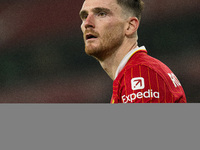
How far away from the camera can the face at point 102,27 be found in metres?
1.45

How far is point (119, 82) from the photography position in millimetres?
1222

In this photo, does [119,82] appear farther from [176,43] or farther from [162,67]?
[176,43]

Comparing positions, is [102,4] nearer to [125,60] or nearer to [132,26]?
[132,26]

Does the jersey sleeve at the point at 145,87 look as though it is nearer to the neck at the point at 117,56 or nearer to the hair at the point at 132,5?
the neck at the point at 117,56

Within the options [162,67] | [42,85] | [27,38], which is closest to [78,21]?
[27,38]

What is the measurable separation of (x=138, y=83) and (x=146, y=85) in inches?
1.2

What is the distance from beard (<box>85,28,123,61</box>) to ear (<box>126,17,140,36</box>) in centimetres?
5

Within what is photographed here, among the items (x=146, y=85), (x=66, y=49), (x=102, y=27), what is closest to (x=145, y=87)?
(x=146, y=85)

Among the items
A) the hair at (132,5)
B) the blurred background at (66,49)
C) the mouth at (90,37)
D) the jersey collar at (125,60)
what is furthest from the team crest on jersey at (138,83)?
the blurred background at (66,49)

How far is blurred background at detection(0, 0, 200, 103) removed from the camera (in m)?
3.24

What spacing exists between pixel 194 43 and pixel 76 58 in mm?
1366

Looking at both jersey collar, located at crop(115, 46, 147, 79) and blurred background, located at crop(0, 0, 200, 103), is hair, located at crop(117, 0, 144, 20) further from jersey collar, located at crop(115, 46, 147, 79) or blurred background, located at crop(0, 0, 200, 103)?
blurred background, located at crop(0, 0, 200, 103)

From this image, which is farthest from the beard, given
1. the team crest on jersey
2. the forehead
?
the team crest on jersey

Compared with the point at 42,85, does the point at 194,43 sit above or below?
above
